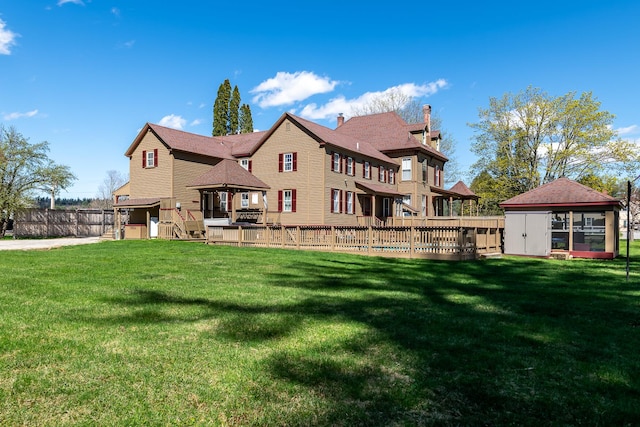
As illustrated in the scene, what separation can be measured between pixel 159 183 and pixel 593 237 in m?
24.7

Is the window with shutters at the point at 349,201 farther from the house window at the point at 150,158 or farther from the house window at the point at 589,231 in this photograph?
the house window at the point at 589,231

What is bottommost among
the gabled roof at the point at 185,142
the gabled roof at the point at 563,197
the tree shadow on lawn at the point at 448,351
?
the tree shadow on lawn at the point at 448,351

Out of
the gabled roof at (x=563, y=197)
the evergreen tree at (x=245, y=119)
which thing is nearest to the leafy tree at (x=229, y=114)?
the evergreen tree at (x=245, y=119)

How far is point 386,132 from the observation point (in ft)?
123

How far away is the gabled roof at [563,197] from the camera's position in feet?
67.1

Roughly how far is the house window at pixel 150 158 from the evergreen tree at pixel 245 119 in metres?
26.7

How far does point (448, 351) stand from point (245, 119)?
53989mm

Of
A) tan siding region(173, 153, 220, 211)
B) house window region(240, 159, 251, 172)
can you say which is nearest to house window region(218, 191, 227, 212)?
tan siding region(173, 153, 220, 211)

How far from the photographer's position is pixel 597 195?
20594 millimetres

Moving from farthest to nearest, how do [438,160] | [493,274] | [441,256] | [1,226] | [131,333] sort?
[438,160] → [1,226] → [441,256] → [493,274] → [131,333]

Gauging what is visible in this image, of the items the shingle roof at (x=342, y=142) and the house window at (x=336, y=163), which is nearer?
the shingle roof at (x=342, y=142)

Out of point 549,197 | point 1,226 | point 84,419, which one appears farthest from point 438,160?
point 84,419

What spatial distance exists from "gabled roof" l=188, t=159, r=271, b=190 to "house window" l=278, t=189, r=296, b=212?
193cm

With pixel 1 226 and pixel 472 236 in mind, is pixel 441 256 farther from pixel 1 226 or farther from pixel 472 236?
pixel 1 226
